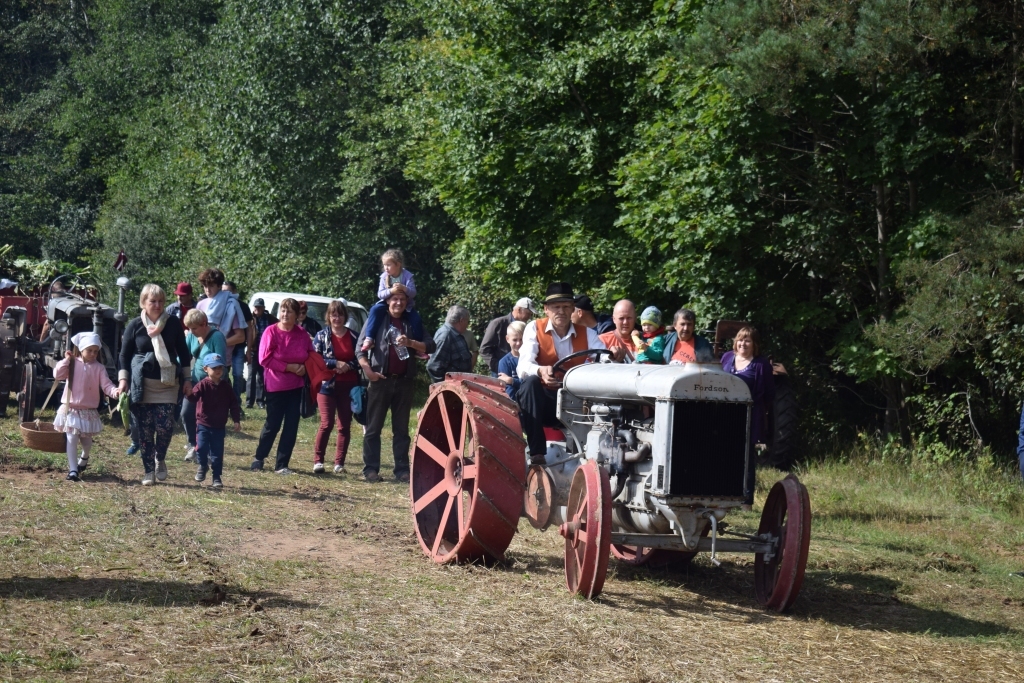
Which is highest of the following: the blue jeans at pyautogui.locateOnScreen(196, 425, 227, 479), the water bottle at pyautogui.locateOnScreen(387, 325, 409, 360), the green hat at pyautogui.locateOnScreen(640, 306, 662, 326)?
the green hat at pyautogui.locateOnScreen(640, 306, 662, 326)

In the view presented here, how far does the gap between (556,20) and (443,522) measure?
12027 mm

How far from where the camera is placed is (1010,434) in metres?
13.5

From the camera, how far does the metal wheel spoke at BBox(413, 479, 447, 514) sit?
26.5ft

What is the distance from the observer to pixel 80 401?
10070mm

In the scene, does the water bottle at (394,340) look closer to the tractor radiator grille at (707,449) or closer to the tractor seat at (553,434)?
the tractor seat at (553,434)

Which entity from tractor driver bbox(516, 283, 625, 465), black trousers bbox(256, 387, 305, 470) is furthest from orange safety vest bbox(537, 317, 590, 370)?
black trousers bbox(256, 387, 305, 470)

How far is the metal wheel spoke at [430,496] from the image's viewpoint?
318 inches

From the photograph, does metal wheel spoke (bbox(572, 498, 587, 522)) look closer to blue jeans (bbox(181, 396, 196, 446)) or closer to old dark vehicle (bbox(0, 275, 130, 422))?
blue jeans (bbox(181, 396, 196, 446))

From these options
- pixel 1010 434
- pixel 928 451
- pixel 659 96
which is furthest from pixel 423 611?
pixel 659 96

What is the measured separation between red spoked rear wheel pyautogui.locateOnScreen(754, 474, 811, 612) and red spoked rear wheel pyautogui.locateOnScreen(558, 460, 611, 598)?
1004 mm

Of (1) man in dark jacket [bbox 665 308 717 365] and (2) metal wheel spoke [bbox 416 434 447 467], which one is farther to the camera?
(1) man in dark jacket [bbox 665 308 717 365]

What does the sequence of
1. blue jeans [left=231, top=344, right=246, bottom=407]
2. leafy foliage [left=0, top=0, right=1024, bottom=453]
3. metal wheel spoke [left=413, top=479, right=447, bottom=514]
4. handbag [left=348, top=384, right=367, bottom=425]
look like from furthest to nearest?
blue jeans [left=231, top=344, right=246, bottom=407] < handbag [left=348, top=384, right=367, bottom=425] < leafy foliage [left=0, top=0, right=1024, bottom=453] < metal wheel spoke [left=413, top=479, right=447, bottom=514]

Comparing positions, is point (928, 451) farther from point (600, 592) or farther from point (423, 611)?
point (423, 611)

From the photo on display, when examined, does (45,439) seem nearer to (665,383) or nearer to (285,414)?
(285,414)
